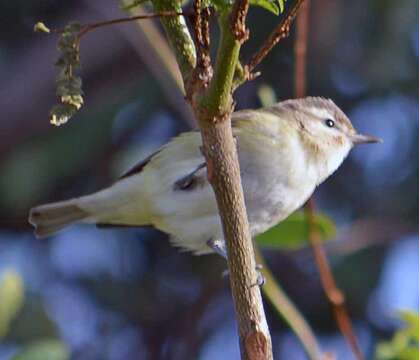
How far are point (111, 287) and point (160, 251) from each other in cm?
35

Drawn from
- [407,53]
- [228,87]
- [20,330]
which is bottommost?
[228,87]

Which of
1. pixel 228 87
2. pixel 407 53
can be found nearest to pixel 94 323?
pixel 407 53

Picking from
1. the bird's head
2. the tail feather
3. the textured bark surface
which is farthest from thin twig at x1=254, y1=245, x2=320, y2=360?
the textured bark surface

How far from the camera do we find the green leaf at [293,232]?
12.2ft

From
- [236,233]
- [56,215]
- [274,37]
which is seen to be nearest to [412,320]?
[236,233]

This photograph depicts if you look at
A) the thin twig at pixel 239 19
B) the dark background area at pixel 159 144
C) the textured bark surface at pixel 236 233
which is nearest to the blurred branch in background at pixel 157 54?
the dark background area at pixel 159 144

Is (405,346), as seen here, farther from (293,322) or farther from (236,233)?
(236,233)

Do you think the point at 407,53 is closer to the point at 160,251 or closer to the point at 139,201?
the point at 160,251

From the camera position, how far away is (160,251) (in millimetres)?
6340

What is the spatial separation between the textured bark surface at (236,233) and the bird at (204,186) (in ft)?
5.61

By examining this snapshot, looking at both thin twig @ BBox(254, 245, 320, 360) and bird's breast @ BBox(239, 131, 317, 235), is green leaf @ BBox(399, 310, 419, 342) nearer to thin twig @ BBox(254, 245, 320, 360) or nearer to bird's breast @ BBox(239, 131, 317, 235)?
thin twig @ BBox(254, 245, 320, 360)

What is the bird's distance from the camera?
3.90m

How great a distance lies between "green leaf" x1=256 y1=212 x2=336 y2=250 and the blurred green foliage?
1.65 feet

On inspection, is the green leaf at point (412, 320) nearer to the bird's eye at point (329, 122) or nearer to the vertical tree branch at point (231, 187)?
the vertical tree branch at point (231, 187)
